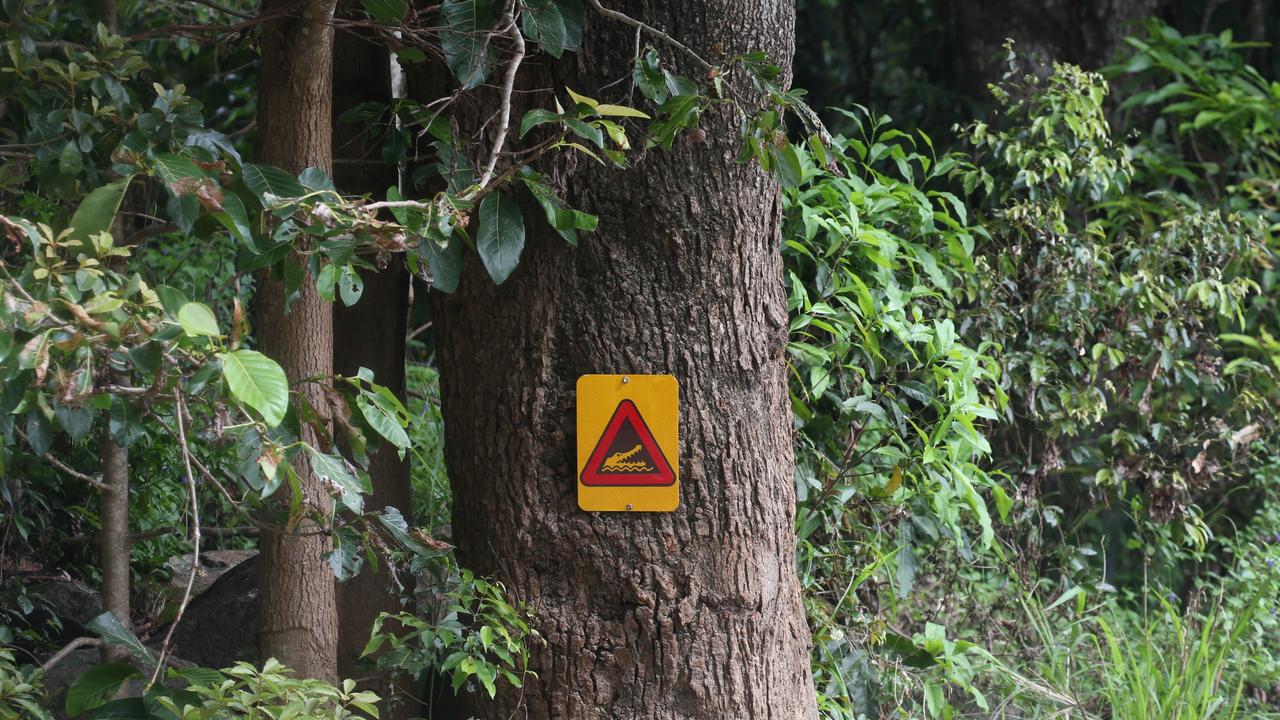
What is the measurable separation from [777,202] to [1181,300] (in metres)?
2.03

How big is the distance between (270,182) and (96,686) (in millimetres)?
1001

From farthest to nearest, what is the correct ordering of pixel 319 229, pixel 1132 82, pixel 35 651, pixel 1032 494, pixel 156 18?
pixel 1132 82
pixel 156 18
pixel 1032 494
pixel 35 651
pixel 319 229

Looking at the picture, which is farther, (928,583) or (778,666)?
(928,583)

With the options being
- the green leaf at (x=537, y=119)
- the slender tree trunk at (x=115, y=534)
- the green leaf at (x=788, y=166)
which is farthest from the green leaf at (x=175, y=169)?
the green leaf at (x=788, y=166)

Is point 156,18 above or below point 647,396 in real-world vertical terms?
above

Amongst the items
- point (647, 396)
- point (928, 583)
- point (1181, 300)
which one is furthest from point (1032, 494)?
point (647, 396)

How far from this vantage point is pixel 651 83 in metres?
2.09

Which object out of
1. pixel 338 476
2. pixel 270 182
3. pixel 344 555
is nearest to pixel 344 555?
pixel 344 555

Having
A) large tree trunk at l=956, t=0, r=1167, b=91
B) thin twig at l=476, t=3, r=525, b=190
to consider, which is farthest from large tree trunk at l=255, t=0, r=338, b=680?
large tree trunk at l=956, t=0, r=1167, b=91

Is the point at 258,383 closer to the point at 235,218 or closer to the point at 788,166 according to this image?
the point at 235,218

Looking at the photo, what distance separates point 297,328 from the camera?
2.24 metres

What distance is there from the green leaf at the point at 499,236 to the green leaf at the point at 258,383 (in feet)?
2.02

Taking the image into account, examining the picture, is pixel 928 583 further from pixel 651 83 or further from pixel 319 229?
pixel 319 229

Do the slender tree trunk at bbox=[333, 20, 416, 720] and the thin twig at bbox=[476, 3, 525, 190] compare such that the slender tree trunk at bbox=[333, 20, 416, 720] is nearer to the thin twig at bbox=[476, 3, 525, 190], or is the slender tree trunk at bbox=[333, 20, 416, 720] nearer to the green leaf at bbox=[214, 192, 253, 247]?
the thin twig at bbox=[476, 3, 525, 190]
